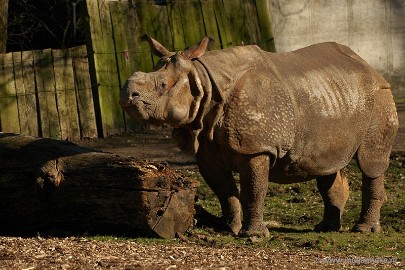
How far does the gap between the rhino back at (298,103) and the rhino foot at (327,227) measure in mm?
675

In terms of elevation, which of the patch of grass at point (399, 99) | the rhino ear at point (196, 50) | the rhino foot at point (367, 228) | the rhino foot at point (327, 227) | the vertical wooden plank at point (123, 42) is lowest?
the rhino foot at point (367, 228)

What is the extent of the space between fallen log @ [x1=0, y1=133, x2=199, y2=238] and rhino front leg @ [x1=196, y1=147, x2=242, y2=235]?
663 mm

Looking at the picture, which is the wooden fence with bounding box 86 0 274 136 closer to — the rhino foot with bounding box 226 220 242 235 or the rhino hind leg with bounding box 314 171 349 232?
the rhino hind leg with bounding box 314 171 349 232

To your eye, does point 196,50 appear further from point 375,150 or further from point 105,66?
point 105,66

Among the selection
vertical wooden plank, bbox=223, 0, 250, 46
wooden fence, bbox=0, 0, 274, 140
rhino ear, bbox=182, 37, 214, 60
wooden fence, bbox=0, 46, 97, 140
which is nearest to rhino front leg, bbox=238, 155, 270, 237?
rhino ear, bbox=182, 37, 214, 60

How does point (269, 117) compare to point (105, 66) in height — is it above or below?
below

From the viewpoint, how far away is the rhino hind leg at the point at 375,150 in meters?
12.1

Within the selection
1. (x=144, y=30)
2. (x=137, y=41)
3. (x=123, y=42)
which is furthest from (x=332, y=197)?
(x=144, y=30)

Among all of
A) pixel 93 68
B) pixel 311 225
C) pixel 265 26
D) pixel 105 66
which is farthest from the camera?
pixel 265 26

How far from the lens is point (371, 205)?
12266 millimetres

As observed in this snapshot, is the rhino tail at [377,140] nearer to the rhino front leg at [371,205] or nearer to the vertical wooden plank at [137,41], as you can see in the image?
the rhino front leg at [371,205]

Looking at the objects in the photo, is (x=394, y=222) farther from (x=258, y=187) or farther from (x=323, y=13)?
(x=323, y=13)

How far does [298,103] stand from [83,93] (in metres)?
7.21

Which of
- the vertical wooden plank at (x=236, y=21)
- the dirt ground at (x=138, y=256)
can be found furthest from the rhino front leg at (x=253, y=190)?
the vertical wooden plank at (x=236, y=21)
